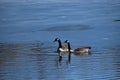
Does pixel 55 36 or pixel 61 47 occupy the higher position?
pixel 55 36

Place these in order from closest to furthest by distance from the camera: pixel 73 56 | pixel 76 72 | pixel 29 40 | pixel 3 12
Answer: pixel 76 72, pixel 73 56, pixel 29 40, pixel 3 12

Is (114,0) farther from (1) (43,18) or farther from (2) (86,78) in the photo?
(2) (86,78)

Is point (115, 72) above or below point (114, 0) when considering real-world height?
below

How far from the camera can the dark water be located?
457 inches

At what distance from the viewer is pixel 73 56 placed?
14508 mm

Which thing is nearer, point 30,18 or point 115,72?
point 115,72

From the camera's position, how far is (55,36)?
17328mm

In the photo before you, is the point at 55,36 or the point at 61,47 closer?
the point at 61,47

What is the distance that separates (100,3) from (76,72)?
1333cm

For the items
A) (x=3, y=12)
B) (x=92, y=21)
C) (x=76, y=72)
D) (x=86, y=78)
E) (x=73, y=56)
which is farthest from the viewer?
(x=3, y=12)

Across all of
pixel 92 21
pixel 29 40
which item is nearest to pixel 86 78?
pixel 29 40

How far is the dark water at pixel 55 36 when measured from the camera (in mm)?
11617

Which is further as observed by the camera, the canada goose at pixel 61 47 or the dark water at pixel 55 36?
the canada goose at pixel 61 47

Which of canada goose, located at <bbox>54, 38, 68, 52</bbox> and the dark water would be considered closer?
the dark water
